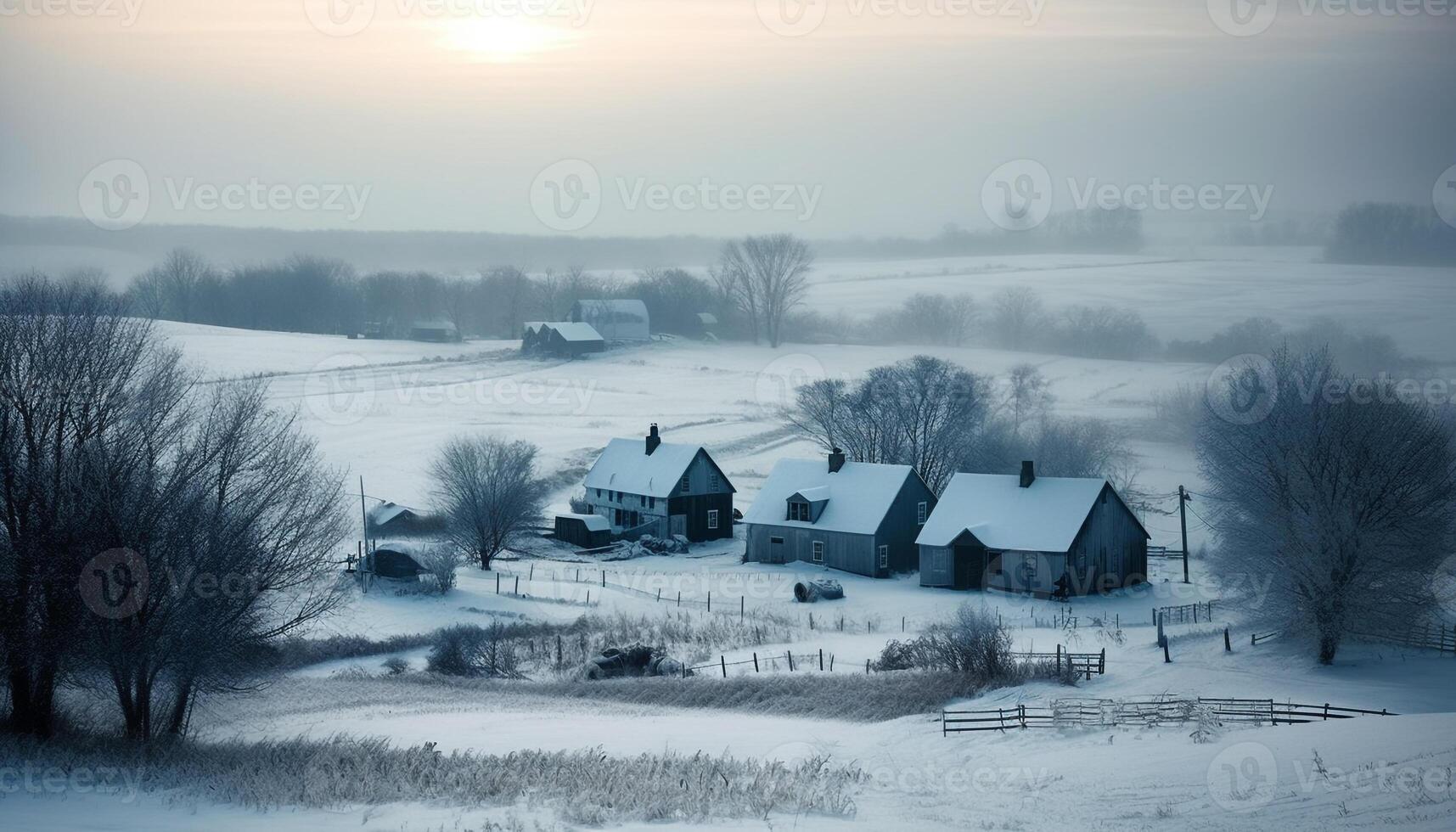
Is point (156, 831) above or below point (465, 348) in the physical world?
below

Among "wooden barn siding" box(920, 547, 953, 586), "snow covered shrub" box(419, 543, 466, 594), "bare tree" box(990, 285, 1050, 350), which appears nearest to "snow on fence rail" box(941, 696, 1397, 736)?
"wooden barn siding" box(920, 547, 953, 586)

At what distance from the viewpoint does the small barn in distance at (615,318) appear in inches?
4392

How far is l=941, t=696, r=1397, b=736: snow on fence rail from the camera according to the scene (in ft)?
72.4

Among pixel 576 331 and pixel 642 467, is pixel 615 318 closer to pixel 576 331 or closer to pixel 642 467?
pixel 576 331

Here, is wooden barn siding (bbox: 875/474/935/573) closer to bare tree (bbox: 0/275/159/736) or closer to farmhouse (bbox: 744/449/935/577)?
farmhouse (bbox: 744/449/935/577)

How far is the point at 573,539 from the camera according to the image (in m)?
54.0

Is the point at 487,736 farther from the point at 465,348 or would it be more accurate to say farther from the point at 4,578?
the point at 465,348

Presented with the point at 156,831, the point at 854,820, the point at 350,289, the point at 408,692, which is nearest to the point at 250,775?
the point at 156,831

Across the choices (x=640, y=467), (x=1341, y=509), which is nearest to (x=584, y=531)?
(x=640, y=467)

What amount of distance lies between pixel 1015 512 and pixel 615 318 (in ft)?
239

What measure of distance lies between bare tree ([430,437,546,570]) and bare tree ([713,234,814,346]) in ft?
226

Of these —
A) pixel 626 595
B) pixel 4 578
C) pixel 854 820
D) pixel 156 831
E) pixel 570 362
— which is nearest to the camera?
pixel 156 831

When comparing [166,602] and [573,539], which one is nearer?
[166,602]

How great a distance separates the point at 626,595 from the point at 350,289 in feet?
359
